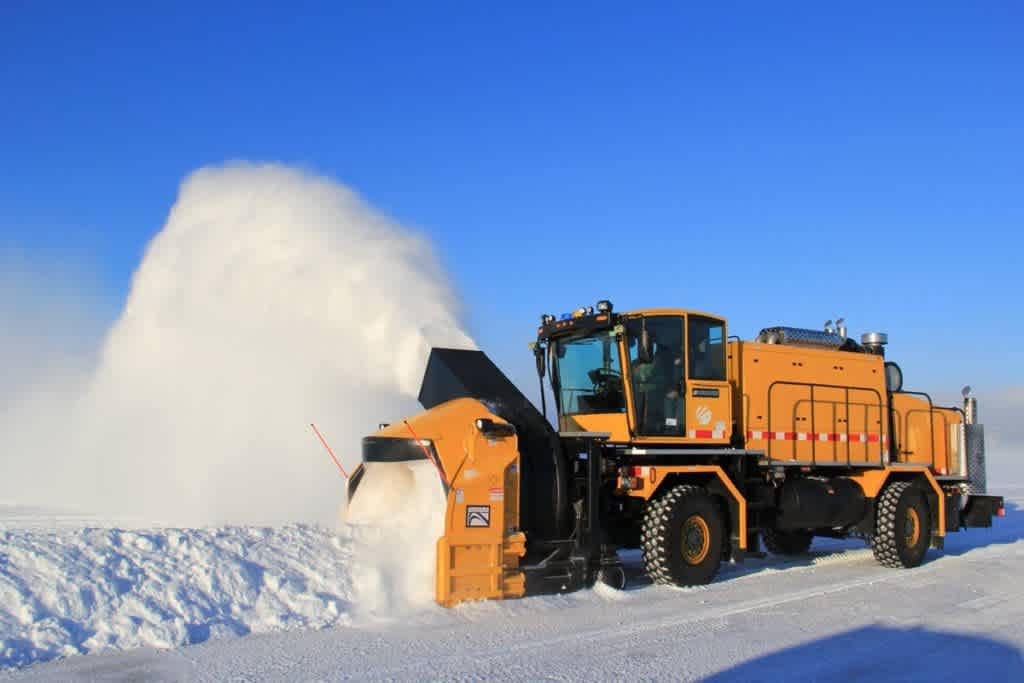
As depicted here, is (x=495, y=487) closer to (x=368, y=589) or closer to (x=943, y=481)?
(x=368, y=589)

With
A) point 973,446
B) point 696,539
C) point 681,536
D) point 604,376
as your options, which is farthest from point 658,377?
point 973,446

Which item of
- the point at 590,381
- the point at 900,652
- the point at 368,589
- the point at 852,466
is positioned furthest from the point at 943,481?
the point at 368,589

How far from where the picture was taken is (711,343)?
1134 centimetres

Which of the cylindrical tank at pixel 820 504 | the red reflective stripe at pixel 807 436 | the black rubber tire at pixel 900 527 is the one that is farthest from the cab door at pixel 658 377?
the black rubber tire at pixel 900 527

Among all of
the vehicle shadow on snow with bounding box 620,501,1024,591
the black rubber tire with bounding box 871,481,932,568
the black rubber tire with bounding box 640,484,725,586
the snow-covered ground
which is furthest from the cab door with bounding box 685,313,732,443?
the black rubber tire with bounding box 871,481,932,568

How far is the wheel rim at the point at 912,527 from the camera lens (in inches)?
525

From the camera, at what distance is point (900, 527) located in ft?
42.7

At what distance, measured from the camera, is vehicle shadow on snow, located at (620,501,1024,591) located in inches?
464

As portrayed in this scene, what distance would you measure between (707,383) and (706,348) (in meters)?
0.48

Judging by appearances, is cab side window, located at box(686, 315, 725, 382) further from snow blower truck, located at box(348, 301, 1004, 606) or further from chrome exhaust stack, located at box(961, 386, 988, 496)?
chrome exhaust stack, located at box(961, 386, 988, 496)

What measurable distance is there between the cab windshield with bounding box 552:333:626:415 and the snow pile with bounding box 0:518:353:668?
384cm

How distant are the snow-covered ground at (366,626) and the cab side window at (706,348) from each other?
284 centimetres

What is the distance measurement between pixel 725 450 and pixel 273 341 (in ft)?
31.2

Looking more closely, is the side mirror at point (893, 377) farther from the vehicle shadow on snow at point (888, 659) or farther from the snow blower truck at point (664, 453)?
the vehicle shadow on snow at point (888, 659)
